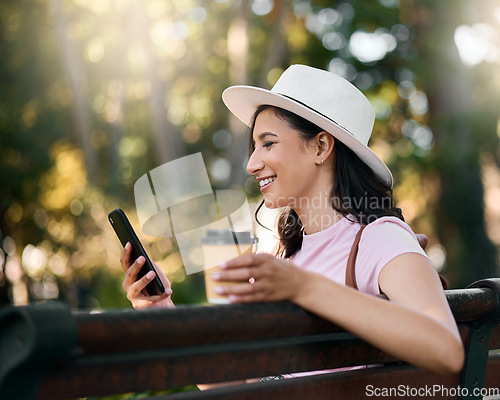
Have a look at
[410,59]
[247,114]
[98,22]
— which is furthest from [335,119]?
[98,22]

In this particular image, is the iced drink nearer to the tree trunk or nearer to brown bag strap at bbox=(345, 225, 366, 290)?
brown bag strap at bbox=(345, 225, 366, 290)

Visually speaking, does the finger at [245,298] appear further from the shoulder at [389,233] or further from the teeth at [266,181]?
the teeth at [266,181]

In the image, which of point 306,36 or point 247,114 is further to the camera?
point 306,36

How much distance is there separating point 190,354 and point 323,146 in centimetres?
150

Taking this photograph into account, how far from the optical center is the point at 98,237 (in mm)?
22812

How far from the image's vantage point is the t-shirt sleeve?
1.78 meters

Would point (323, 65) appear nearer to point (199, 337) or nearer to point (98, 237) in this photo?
point (98, 237)

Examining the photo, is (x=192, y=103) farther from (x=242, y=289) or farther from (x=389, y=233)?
(x=242, y=289)

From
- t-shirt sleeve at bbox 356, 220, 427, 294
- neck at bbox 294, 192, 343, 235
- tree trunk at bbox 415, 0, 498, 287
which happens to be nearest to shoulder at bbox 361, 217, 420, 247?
t-shirt sleeve at bbox 356, 220, 427, 294

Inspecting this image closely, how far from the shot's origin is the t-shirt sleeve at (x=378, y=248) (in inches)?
70.2

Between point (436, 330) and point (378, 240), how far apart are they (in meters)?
0.50

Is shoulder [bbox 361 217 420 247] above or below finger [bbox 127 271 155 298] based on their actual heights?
above

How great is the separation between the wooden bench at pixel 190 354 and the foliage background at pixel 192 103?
7469mm

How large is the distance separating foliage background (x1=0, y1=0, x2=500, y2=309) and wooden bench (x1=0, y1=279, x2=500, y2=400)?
24.5ft
